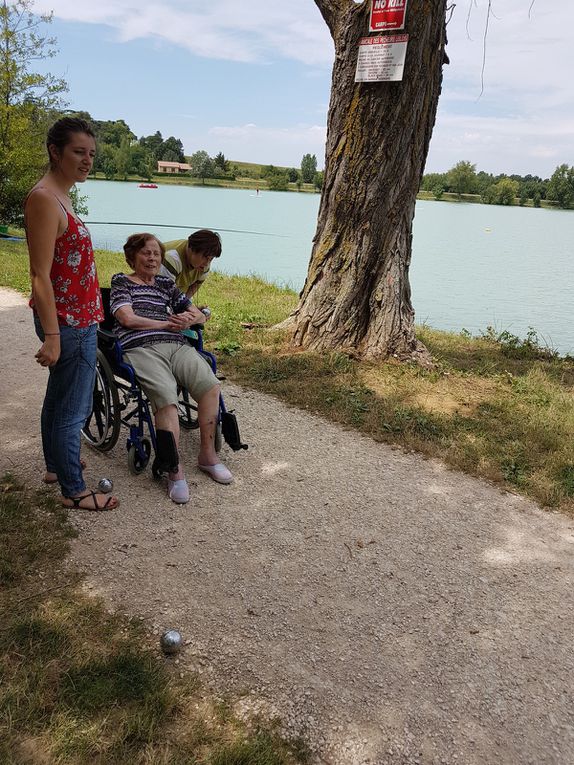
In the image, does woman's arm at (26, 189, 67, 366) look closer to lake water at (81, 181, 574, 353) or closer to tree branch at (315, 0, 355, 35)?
lake water at (81, 181, 574, 353)

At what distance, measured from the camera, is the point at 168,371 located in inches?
139

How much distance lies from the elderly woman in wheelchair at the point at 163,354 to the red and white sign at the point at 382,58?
9.85 ft

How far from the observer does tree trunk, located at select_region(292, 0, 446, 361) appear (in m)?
5.43

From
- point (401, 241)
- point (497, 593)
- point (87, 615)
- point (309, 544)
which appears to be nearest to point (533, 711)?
point (497, 593)

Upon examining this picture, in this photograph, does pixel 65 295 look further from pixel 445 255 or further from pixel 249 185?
pixel 249 185

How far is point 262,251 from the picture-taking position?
611 inches

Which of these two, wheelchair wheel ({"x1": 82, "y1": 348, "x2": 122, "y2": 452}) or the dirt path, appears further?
wheelchair wheel ({"x1": 82, "y1": 348, "x2": 122, "y2": 452})

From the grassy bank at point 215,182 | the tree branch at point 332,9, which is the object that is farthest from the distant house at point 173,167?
the tree branch at point 332,9

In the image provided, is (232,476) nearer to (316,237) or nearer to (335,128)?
(316,237)

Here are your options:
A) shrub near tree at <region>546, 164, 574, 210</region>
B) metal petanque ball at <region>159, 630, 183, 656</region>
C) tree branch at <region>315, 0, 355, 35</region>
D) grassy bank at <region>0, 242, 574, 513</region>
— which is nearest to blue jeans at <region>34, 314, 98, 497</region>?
metal petanque ball at <region>159, 630, 183, 656</region>

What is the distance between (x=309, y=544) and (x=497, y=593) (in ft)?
3.11

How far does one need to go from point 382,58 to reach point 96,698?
212 inches

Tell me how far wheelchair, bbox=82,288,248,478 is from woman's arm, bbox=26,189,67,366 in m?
0.77

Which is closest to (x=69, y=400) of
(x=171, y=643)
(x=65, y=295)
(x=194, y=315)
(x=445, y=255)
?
(x=65, y=295)
